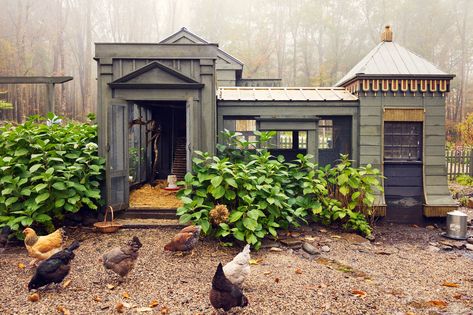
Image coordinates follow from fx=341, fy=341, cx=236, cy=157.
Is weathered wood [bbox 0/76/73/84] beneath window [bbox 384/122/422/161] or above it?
above

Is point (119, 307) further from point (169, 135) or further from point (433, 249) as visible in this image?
point (169, 135)

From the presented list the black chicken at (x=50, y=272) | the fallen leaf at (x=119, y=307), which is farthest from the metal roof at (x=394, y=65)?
the black chicken at (x=50, y=272)

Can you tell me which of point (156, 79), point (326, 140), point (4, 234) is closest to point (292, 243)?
point (156, 79)

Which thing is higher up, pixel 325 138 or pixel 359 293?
pixel 325 138

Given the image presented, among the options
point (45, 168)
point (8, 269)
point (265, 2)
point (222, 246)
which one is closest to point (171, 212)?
point (222, 246)

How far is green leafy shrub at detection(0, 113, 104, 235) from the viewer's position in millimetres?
5605

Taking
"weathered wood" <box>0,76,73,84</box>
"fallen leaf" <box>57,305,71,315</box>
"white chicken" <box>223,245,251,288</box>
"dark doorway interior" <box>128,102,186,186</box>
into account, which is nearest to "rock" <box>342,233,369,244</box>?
"white chicken" <box>223,245,251,288</box>

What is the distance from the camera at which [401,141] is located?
8.06 metres

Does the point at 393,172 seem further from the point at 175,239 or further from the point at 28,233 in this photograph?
the point at 28,233

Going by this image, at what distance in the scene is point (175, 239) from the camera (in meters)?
5.21

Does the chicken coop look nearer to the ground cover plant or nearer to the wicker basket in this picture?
the wicker basket

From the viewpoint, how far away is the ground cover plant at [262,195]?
5727mm

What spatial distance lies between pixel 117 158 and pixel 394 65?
21.9ft

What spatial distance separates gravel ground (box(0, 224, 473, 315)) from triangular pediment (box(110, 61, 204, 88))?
9.19 feet
